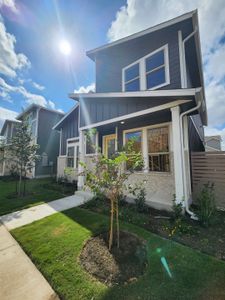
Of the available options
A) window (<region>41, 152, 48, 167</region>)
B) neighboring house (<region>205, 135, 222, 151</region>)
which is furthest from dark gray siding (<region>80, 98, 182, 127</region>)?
neighboring house (<region>205, 135, 222, 151</region>)

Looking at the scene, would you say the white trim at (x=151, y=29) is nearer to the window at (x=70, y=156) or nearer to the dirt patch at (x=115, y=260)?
the window at (x=70, y=156)

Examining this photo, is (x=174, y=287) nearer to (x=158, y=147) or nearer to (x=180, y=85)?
(x=158, y=147)

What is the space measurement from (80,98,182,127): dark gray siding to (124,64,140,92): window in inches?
68.5

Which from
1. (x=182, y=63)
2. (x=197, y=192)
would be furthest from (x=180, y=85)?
(x=197, y=192)

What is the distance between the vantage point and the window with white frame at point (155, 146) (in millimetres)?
5664

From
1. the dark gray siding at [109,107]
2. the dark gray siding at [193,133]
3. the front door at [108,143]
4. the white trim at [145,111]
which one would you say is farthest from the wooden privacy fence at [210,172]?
the front door at [108,143]

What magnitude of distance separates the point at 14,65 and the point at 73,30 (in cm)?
630

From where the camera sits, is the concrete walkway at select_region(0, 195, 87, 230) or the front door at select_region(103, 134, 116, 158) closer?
the concrete walkway at select_region(0, 195, 87, 230)

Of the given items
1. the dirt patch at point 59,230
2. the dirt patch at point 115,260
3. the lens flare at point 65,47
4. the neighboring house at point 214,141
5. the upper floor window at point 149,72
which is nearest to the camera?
the dirt patch at point 115,260

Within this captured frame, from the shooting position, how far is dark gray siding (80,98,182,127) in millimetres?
5267

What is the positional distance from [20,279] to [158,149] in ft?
17.3

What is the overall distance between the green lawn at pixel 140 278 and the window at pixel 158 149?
111 inches

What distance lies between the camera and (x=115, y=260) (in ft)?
8.43

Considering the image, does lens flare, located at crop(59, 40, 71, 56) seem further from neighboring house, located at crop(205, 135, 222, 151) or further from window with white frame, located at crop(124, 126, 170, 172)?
neighboring house, located at crop(205, 135, 222, 151)
